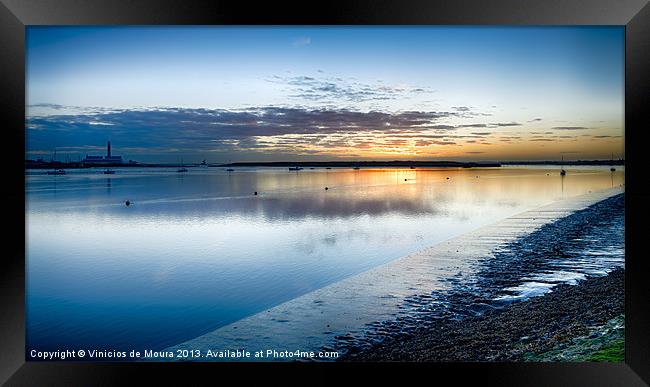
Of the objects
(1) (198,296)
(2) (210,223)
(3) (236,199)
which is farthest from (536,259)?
(3) (236,199)

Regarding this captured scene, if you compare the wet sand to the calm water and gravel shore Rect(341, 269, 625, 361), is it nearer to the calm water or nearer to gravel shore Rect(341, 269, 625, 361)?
gravel shore Rect(341, 269, 625, 361)

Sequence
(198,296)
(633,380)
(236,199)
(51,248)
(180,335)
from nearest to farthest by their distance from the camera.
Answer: (633,380)
(180,335)
(198,296)
(51,248)
(236,199)

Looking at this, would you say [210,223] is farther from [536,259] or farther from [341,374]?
[341,374]

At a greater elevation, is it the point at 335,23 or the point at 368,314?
the point at 335,23

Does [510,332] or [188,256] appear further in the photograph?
[188,256]

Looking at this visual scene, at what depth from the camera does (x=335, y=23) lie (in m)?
4.36

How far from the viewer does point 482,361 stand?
4465 mm

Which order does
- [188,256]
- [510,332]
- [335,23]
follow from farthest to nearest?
[188,256]
[510,332]
[335,23]

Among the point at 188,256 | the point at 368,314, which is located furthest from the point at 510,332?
the point at 188,256

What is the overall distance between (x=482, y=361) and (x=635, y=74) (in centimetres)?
292

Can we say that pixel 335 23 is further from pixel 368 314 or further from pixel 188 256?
pixel 188 256

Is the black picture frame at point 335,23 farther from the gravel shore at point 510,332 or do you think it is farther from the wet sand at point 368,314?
the wet sand at point 368,314

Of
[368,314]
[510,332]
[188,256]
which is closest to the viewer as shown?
[510,332]

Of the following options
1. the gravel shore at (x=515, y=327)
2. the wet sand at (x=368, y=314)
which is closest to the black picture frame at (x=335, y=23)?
the gravel shore at (x=515, y=327)
